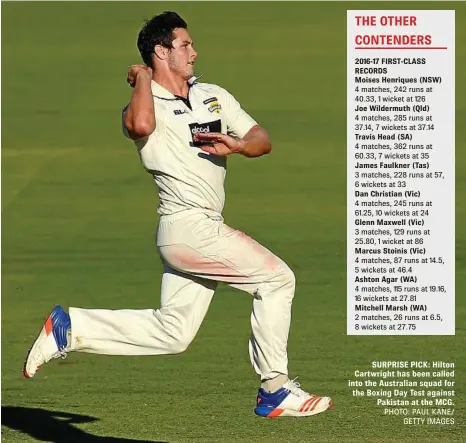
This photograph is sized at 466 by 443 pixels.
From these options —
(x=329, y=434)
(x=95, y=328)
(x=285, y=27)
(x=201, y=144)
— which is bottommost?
(x=329, y=434)

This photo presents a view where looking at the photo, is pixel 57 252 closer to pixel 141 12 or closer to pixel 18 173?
pixel 18 173

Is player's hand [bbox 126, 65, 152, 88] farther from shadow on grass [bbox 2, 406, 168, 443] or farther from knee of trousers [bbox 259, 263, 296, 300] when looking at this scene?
shadow on grass [bbox 2, 406, 168, 443]

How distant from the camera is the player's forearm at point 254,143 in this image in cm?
710

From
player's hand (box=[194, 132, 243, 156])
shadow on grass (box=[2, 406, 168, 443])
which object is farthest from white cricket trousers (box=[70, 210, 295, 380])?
shadow on grass (box=[2, 406, 168, 443])

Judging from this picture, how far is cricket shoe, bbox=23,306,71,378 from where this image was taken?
7387mm

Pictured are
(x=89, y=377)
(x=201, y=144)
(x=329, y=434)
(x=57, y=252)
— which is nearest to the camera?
(x=201, y=144)

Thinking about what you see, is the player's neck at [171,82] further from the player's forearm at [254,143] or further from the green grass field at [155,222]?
the green grass field at [155,222]

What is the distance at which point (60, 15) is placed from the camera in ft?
54.7

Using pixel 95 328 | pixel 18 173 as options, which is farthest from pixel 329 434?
pixel 18 173

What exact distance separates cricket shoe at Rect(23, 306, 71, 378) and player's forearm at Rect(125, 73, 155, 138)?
3.25 ft

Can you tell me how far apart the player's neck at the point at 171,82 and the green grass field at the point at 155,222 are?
1936 millimetres

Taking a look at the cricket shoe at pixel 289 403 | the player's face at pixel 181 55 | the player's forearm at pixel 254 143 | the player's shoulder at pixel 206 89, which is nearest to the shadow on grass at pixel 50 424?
the cricket shoe at pixel 289 403

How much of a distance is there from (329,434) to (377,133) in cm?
165

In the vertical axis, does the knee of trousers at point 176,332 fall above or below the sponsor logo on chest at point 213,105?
below
